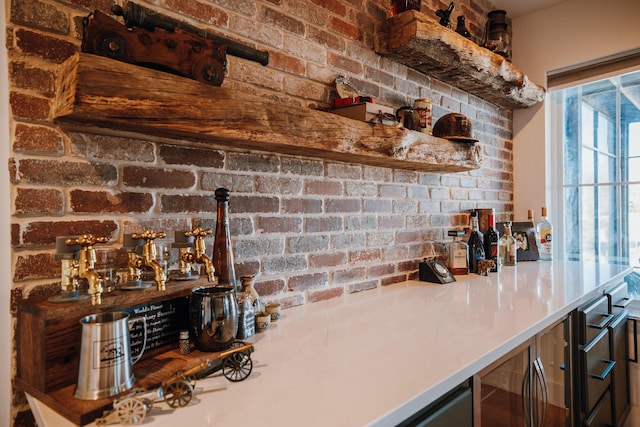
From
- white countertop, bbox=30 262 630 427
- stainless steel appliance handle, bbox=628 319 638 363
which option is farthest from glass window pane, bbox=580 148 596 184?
white countertop, bbox=30 262 630 427

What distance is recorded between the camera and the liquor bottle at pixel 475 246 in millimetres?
2164

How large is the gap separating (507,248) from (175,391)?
229 centimetres

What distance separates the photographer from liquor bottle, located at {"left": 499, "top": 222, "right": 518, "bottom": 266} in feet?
8.03

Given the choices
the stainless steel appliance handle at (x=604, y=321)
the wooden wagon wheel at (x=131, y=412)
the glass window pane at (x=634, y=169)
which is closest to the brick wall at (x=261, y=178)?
the wooden wagon wheel at (x=131, y=412)

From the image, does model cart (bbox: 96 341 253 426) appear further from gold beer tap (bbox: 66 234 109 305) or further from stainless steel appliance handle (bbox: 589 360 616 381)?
stainless steel appliance handle (bbox: 589 360 616 381)

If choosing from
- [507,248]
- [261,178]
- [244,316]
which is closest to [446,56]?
[261,178]

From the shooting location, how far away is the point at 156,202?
1092 millimetres

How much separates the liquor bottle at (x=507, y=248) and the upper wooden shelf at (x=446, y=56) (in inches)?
33.9

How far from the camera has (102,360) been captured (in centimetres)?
72

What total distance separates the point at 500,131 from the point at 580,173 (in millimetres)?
643

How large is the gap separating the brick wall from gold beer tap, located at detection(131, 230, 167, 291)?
0.48ft

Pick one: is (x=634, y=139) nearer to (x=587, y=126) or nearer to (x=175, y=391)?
(x=587, y=126)

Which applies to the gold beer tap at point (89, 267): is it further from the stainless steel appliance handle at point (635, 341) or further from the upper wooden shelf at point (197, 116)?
the stainless steel appliance handle at point (635, 341)

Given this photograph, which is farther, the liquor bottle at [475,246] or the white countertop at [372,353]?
the liquor bottle at [475,246]
